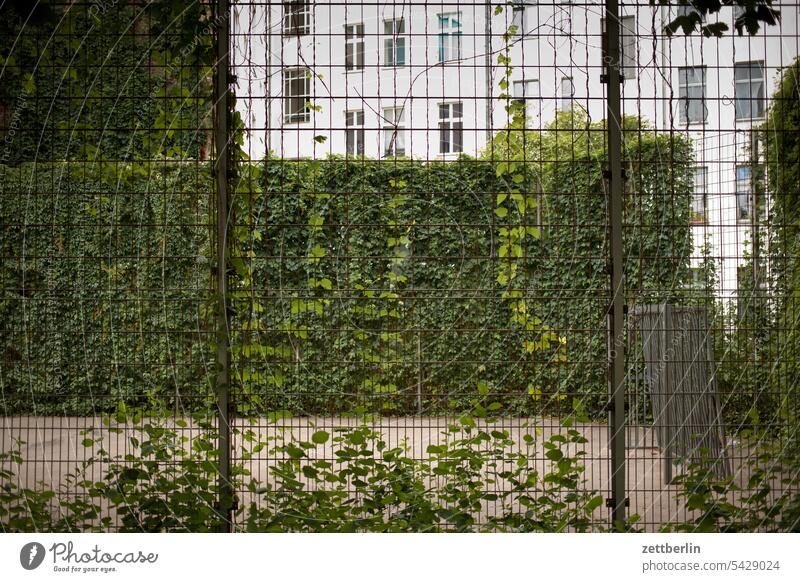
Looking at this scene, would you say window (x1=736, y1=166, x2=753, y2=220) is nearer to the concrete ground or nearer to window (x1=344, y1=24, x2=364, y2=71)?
the concrete ground

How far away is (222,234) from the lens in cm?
356

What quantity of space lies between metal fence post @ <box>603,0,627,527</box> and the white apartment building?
3.5 inches

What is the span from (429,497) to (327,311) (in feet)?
13.8

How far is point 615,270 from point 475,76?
122 centimetres

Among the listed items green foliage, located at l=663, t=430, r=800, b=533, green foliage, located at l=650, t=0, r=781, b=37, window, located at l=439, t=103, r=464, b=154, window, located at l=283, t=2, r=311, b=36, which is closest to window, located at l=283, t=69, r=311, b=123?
window, located at l=283, t=2, r=311, b=36

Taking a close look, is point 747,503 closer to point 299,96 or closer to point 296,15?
point 299,96

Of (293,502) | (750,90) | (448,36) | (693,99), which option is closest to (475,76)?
(693,99)

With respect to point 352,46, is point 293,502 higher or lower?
lower

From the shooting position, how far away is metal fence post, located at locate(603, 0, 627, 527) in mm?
3535

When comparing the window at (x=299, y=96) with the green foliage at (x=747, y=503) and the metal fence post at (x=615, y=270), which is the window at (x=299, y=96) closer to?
the metal fence post at (x=615, y=270)

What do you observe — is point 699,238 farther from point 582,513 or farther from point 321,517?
point 321,517

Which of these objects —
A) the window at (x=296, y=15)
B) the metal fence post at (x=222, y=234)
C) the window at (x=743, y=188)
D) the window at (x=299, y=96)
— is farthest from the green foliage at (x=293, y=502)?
the window at (x=743, y=188)
